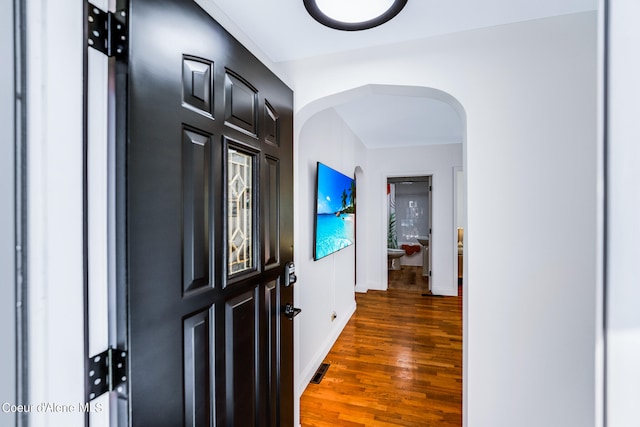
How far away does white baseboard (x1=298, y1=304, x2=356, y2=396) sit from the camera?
7.19ft

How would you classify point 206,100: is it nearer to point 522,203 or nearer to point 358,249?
point 522,203

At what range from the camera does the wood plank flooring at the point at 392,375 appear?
192 centimetres

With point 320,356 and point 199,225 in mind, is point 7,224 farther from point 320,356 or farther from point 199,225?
point 320,356

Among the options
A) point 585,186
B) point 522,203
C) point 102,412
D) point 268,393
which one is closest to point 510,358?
point 522,203

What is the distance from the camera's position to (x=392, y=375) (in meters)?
2.37

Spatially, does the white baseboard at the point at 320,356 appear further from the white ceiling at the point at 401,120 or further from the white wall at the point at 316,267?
the white ceiling at the point at 401,120

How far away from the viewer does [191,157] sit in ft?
2.95

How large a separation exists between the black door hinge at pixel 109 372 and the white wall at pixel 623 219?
942 mm

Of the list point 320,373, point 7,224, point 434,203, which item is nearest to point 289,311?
point 7,224

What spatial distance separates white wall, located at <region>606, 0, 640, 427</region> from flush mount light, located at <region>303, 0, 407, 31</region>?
1076mm

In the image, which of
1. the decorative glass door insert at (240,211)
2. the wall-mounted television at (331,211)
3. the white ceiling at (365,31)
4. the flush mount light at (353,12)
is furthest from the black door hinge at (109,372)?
the wall-mounted television at (331,211)

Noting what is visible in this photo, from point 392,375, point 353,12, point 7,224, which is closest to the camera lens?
point 7,224

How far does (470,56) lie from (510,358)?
150cm

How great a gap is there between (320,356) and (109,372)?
2122mm
